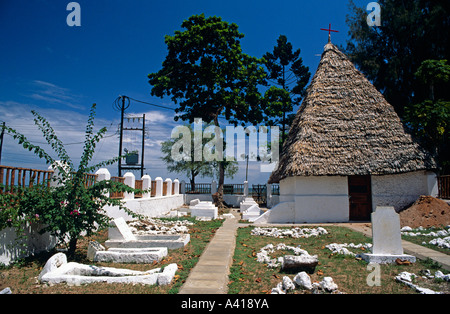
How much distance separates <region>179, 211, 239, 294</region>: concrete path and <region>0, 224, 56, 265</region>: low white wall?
12.4 feet

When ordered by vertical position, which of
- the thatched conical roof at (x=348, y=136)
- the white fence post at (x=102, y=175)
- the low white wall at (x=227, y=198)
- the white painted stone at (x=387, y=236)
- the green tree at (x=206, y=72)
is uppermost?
the green tree at (x=206, y=72)

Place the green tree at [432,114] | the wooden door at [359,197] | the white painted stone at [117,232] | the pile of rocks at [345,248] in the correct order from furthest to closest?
the green tree at [432,114] → the wooden door at [359,197] → the white painted stone at [117,232] → the pile of rocks at [345,248]

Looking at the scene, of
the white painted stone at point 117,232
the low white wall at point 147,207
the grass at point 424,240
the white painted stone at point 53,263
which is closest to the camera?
the white painted stone at point 53,263

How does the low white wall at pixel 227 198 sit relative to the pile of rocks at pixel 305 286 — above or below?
below

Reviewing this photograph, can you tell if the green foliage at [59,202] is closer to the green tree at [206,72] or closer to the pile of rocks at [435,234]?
the pile of rocks at [435,234]

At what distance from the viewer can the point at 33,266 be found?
5.89 m

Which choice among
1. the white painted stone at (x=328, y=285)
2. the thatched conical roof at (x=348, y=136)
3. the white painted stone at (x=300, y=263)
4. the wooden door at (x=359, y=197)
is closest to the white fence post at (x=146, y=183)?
the thatched conical roof at (x=348, y=136)

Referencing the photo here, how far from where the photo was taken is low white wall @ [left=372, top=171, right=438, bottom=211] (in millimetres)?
13727

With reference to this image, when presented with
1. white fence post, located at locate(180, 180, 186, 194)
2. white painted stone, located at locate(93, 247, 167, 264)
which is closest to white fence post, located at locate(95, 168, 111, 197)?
white painted stone, located at locate(93, 247, 167, 264)

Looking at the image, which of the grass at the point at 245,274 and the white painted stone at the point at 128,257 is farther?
the white painted stone at the point at 128,257

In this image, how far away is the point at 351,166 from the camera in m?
13.3

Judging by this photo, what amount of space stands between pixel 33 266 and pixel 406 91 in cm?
2557

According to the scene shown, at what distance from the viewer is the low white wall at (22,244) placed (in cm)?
580
